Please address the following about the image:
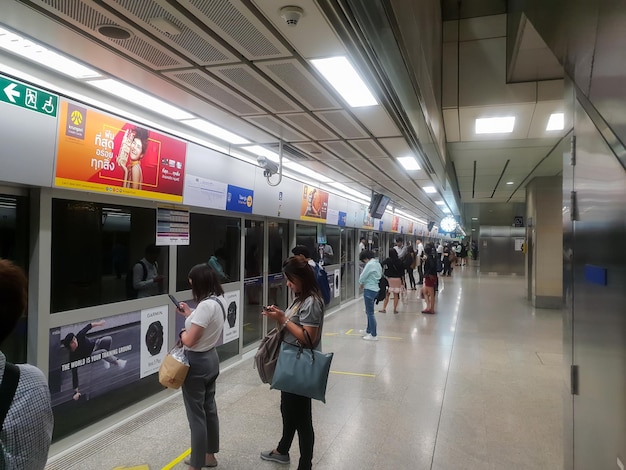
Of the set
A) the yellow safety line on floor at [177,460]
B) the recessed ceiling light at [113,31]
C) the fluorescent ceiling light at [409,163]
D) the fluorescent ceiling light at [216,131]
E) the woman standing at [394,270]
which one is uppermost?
the fluorescent ceiling light at [216,131]

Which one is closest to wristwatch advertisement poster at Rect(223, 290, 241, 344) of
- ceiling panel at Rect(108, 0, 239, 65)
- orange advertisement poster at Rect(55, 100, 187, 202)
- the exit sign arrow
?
orange advertisement poster at Rect(55, 100, 187, 202)

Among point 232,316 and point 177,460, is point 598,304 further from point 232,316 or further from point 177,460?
point 232,316

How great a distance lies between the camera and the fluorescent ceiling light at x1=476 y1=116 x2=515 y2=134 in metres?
6.01

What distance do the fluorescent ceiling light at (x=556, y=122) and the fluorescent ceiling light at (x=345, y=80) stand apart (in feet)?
11.7

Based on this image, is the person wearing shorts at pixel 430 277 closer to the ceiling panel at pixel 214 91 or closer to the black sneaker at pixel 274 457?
the ceiling panel at pixel 214 91

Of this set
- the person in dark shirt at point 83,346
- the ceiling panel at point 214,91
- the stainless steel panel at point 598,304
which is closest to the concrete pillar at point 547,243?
the stainless steel panel at point 598,304

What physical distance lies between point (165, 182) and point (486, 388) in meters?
4.17

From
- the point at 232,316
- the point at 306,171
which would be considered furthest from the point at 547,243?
the point at 232,316

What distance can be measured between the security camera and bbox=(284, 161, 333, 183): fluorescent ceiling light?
787 millimetres

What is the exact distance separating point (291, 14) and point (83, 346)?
3.09m

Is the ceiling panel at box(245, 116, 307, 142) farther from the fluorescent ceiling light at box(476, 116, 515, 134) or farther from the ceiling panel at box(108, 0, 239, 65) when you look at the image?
the fluorescent ceiling light at box(476, 116, 515, 134)

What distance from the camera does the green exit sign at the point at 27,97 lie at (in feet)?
8.46

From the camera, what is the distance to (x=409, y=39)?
3.63 meters

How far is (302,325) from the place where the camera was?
281 centimetres
